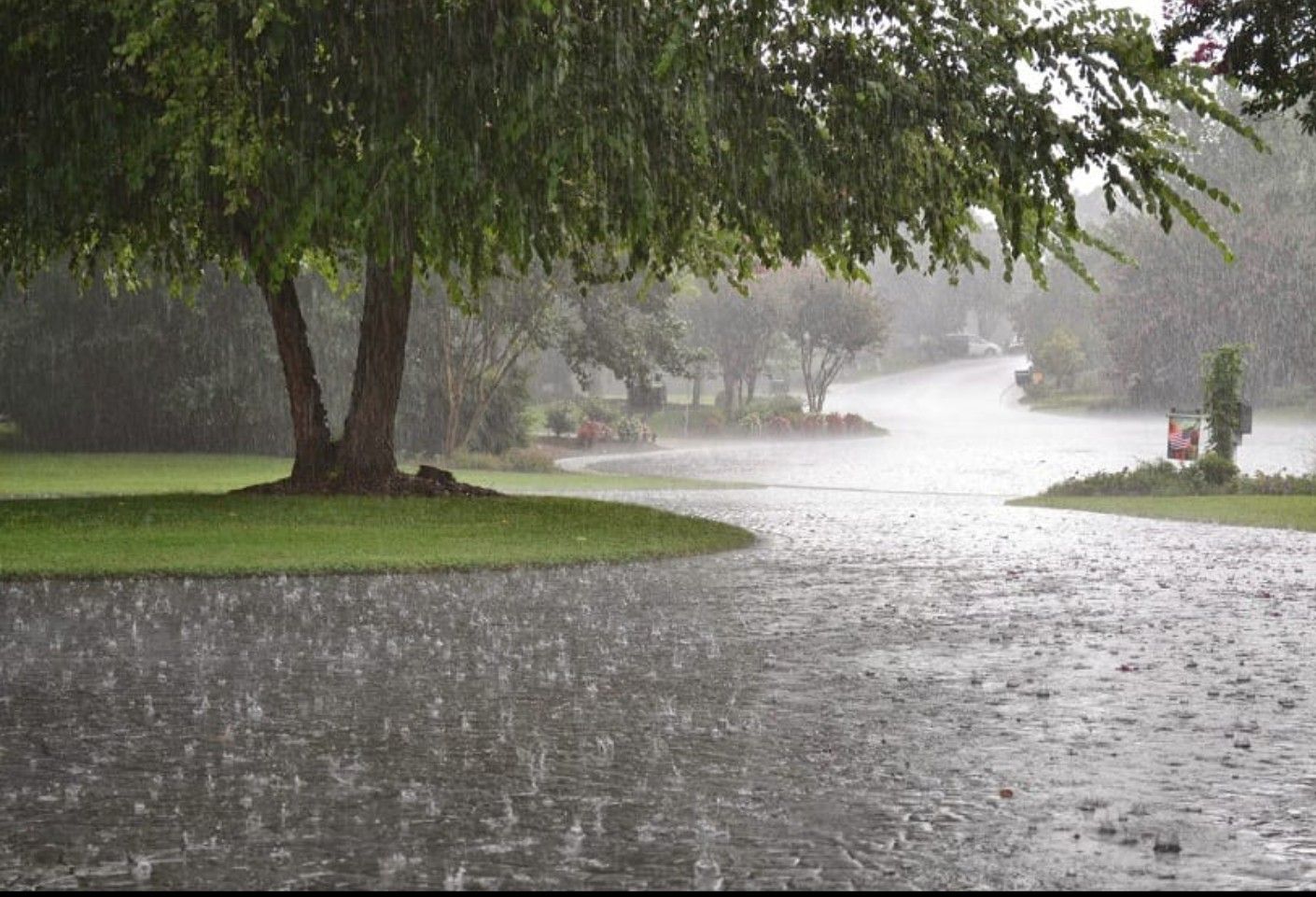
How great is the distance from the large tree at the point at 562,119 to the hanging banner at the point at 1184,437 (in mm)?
10020

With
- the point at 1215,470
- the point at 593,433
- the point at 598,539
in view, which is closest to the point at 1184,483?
the point at 1215,470

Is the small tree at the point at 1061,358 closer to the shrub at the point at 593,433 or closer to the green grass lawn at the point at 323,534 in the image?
the shrub at the point at 593,433

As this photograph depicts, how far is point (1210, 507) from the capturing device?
83.0 ft

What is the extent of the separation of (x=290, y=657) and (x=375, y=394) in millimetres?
13288

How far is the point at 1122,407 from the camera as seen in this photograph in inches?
2936

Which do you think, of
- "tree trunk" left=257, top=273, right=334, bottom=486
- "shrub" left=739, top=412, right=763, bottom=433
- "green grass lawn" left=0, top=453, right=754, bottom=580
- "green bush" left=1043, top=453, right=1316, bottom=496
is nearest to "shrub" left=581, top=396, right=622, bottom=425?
"shrub" left=739, top=412, right=763, bottom=433

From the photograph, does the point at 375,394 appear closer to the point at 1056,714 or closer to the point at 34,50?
the point at 34,50

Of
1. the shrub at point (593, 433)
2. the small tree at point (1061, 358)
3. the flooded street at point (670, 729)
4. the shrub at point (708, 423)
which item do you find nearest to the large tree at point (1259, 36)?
the flooded street at point (670, 729)

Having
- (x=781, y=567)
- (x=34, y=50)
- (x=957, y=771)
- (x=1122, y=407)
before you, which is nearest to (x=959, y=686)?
(x=957, y=771)

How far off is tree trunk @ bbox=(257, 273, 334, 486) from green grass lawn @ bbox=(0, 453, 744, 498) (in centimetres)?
499

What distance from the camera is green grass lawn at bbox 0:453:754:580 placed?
15.7 metres

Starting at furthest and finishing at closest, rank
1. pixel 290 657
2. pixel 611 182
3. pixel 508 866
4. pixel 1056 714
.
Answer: pixel 611 182 → pixel 290 657 → pixel 1056 714 → pixel 508 866

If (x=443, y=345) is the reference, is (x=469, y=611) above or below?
below

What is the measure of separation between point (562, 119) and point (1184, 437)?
17.2 m
